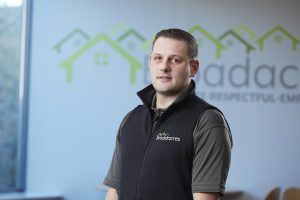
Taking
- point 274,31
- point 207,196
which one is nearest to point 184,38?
point 207,196

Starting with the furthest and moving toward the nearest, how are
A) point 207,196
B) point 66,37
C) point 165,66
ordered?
point 66,37 → point 165,66 → point 207,196

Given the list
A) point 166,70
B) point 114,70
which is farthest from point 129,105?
point 166,70

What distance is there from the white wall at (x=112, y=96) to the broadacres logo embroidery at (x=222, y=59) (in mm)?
10

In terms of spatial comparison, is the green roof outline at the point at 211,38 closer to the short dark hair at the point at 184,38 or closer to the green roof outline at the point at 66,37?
the green roof outline at the point at 66,37

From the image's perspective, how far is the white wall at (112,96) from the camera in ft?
13.5

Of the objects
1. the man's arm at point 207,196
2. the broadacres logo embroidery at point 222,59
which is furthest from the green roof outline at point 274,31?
the man's arm at point 207,196

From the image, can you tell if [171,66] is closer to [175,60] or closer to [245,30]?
[175,60]

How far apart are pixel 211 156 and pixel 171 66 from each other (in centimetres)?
36

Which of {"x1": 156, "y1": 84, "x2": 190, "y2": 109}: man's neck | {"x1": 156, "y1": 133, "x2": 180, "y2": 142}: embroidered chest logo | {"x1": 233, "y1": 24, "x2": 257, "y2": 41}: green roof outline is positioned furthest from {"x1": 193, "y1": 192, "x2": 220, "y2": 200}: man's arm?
{"x1": 233, "y1": 24, "x2": 257, "y2": 41}: green roof outline

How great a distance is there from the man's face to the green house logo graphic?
2.43 metres

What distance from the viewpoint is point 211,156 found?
1595 millimetres

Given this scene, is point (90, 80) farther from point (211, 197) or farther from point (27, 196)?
point (211, 197)

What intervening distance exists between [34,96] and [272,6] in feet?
7.46

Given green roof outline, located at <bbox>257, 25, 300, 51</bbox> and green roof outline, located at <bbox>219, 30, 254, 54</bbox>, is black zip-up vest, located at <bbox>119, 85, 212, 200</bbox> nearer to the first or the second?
green roof outline, located at <bbox>219, 30, 254, 54</bbox>
